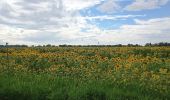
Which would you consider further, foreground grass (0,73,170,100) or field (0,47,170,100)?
field (0,47,170,100)

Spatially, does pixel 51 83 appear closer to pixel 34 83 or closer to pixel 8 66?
pixel 34 83

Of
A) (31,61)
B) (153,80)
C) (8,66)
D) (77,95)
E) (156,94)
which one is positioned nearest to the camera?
(77,95)

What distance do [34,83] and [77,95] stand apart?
2014 millimetres

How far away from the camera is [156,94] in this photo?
12.7m

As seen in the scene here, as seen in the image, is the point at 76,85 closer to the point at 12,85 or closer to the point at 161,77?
the point at 12,85

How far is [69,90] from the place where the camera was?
40.4 ft

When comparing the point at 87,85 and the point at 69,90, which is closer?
the point at 69,90

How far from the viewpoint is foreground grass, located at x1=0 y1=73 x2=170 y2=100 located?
1191cm

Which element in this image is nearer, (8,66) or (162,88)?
(162,88)

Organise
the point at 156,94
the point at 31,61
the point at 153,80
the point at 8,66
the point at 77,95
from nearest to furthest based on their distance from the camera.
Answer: the point at 77,95, the point at 156,94, the point at 153,80, the point at 8,66, the point at 31,61

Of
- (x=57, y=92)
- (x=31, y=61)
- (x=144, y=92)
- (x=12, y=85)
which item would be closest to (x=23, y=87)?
(x=12, y=85)

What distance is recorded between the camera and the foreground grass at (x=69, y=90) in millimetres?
11906

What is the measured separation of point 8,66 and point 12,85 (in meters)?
5.26

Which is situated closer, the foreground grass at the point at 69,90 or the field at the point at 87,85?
the foreground grass at the point at 69,90
